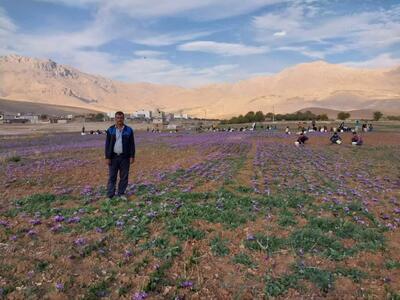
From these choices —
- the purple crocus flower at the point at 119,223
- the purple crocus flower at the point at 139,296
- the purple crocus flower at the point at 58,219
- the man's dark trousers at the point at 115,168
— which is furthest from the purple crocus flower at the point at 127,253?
the man's dark trousers at the point at 115,168

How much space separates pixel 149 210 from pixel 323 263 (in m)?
3.97

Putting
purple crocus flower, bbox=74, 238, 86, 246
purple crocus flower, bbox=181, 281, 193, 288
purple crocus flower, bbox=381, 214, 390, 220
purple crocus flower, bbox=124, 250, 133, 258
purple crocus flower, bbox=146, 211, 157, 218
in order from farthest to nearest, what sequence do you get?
purple crocus flower, bbox=381, 214, 390, 220 < purple crocus flower, bbox=146, 211, 157, 218 < purple crocus flower, bbox=74, 238, 86, 246 < purple crocus flower, bbox=124, 250, 133, 258 < purple crocus flower, bbox=181, 281, 193, 288

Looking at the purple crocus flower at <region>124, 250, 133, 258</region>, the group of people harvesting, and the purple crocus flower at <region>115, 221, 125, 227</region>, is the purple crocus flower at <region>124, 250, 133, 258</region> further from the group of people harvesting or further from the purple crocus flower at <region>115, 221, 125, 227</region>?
the group of people harvesting

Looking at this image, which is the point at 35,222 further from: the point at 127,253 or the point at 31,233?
the point at 127,253

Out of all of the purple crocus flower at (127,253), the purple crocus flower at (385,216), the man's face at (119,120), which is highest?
the man's face at (119,120)

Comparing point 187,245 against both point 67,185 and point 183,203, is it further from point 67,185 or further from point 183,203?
point 67,185

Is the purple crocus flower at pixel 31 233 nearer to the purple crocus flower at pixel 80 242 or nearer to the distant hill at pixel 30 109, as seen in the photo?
the purple crocus flower at pixel 80 242

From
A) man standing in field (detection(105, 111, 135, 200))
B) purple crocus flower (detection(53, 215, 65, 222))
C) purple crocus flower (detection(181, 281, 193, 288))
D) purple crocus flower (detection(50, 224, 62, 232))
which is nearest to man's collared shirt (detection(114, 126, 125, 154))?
man standing in field (detection(105, 111, 135, 200))

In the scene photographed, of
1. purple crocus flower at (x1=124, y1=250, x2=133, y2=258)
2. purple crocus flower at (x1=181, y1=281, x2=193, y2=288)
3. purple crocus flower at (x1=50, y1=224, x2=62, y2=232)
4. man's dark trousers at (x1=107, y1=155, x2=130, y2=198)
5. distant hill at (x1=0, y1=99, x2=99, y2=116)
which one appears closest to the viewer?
purple crocus flower at (x1=181, y1=281, x2=193, y2=288)

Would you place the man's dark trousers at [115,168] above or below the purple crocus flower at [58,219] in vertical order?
above

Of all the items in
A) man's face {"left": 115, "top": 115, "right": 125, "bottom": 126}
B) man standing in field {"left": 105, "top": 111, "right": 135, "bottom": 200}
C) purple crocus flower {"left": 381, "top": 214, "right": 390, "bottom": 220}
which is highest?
man's face {"left": 115, "top": 115, "right": 125, "bottom": 126}

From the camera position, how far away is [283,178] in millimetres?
13227

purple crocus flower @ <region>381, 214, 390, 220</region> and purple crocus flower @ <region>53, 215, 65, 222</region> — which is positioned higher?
purple crocus flower @ <region>381, 214, 390, 220</region>

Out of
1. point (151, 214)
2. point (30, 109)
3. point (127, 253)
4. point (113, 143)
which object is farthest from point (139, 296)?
point (30, 109)
